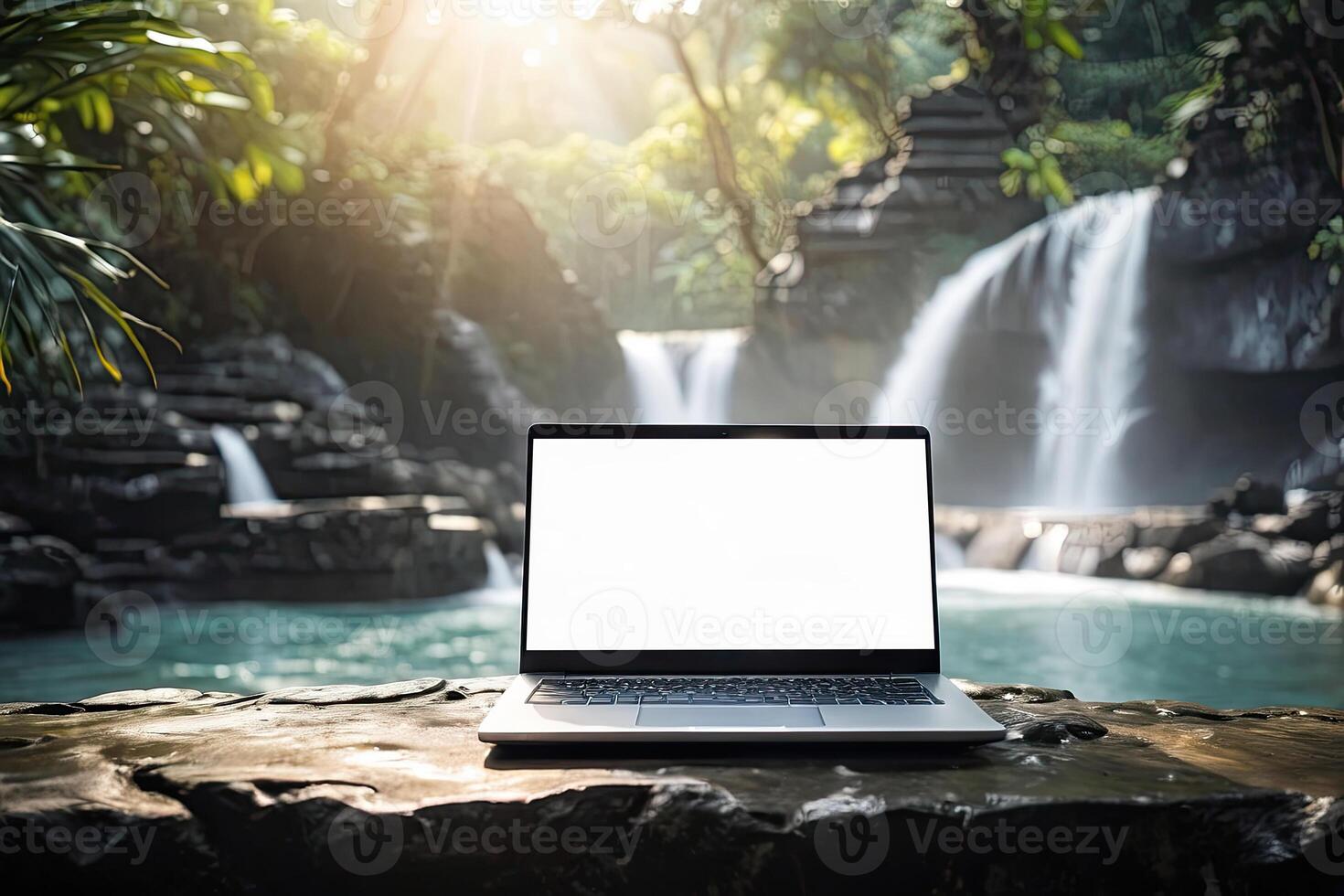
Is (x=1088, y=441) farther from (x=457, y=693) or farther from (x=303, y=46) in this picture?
(x=457, y=693)

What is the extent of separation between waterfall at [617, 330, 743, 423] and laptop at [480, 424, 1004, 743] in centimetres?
474

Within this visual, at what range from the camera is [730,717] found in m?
0.62

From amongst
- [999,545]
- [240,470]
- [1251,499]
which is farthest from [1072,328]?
[240,470]

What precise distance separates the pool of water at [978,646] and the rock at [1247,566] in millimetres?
76

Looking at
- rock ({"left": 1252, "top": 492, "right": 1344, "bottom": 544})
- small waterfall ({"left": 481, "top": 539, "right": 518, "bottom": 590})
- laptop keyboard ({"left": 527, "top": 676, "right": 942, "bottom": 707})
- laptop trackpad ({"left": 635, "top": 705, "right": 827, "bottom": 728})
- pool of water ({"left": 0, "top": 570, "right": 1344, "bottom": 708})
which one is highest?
laptop trackpad ({"left": 635, "top": 705, "right": 827, "bottom": 728})

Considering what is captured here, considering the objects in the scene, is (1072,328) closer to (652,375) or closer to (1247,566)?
(1247,566)

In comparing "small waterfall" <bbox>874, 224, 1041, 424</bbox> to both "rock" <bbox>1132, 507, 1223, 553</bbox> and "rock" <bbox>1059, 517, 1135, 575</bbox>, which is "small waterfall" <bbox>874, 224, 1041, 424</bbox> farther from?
"rock" <bbox>1132, 507, 1223, 553</bbox>

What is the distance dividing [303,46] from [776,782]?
539 centimetres

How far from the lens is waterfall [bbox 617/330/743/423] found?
5.55 meters

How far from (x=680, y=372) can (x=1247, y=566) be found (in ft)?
9.83

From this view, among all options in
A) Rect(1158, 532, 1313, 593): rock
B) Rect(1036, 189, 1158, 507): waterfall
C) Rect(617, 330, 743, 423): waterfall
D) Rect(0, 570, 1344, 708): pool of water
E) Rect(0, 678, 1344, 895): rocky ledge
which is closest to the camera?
Rect(0, 678, 1344, 895): rocky ledge

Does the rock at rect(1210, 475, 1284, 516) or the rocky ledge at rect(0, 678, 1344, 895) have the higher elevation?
the rocky ledge at rect(0, 678, 1344, 895)

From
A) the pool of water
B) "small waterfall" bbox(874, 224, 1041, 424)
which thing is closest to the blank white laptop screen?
the pool of water

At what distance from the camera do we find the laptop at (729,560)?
763 mm
